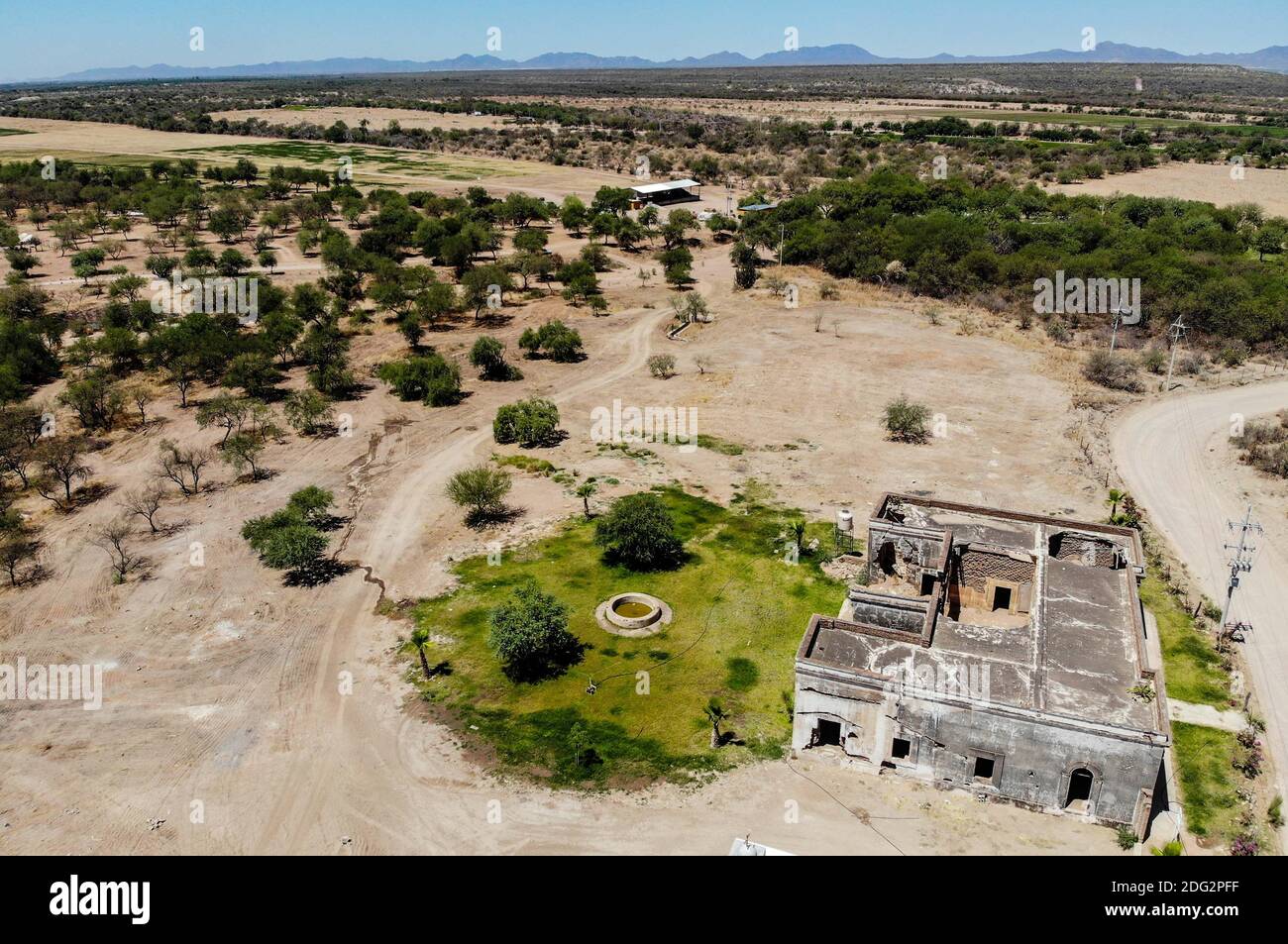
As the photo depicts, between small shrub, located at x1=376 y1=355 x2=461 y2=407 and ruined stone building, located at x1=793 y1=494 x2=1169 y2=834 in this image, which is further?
small shrub, located at x1=376 y1=355 x2=461 y2=407

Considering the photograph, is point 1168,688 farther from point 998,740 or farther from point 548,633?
point 548,633

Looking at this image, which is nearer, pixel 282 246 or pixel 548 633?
pixel 548 633

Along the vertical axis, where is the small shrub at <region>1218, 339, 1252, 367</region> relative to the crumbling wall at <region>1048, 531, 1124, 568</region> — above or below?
above

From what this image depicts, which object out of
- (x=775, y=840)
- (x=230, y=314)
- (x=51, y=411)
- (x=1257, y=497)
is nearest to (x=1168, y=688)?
(x=775, y=840)

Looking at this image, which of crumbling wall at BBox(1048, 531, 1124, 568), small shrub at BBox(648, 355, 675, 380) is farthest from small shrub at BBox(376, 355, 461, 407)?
A: crumbling wall at BBox(1048, 531, 1124, 568)

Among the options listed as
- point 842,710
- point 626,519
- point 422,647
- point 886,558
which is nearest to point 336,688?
point 422,647

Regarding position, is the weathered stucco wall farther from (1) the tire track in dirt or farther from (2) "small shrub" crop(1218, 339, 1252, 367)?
(2) "small shrub" crop(1218, 339, 1252, 367)
